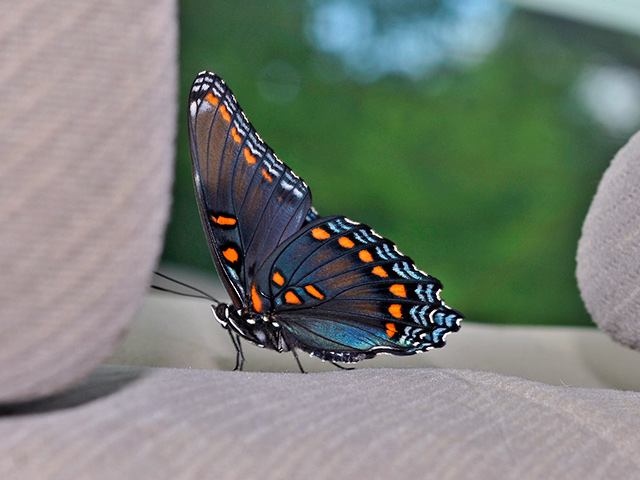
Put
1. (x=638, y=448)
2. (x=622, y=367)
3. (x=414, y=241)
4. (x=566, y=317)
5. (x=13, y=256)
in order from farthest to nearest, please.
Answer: (x=414, y=241) < (x=566, y=317) < (x=622, y=367) < (x=638, y=448) < (x=13, y=256)

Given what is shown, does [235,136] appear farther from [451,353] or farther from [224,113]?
[451,353]

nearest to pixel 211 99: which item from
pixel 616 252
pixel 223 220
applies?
pixel 223 220

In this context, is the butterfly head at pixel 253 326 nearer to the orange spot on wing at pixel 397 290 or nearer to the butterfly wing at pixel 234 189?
the butterfly wing at pixel 234 189

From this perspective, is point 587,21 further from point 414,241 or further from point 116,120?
point 116,120

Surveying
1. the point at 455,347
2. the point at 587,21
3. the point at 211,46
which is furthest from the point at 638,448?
the point at 587,21

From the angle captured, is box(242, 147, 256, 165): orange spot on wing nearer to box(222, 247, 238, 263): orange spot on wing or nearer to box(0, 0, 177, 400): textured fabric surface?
box(222, 247, 238, 263): orange spot on wing

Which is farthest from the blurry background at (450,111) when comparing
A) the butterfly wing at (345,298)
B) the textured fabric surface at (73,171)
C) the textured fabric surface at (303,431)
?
the textured fabric surface at (73,171)
